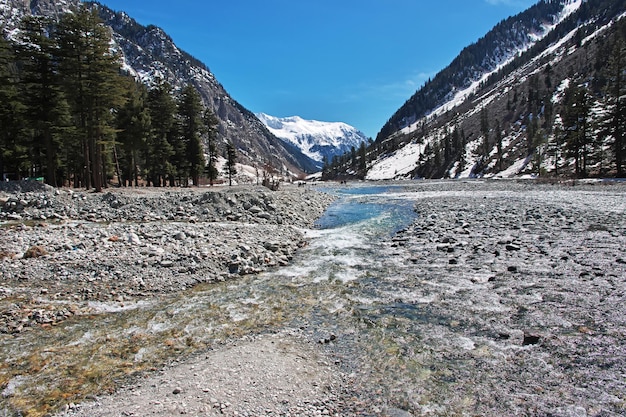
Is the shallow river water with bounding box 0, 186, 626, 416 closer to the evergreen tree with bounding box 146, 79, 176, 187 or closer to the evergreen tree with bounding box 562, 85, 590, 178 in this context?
the evergreen tree with bounding box 146, 79, 176, 187

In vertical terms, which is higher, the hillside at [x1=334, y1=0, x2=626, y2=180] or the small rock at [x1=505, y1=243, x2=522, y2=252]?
the hillside at [x1=334, y1=0, x2=626, y2=180]

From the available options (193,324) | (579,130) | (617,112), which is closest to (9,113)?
(193,324)

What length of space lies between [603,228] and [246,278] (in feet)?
56.3

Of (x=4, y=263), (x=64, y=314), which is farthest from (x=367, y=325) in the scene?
(x=4, y=263)

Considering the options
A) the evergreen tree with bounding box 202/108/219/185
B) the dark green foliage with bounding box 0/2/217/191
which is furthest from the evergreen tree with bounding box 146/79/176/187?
the dark green foliage with bounding box 0/2/217/191

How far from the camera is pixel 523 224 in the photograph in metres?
17.4

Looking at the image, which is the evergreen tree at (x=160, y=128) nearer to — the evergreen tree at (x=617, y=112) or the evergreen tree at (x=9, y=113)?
the evergreen tree at (x=9, y=113)

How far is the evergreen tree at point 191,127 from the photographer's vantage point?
4953cm

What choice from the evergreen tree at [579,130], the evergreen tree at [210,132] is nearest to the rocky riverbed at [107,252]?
the evergreen tree at [210,132]

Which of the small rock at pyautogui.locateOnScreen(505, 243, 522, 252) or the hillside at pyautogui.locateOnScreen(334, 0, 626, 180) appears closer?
the small rock at pyautogui.locateOnScreen(505, 243, 522, 252)

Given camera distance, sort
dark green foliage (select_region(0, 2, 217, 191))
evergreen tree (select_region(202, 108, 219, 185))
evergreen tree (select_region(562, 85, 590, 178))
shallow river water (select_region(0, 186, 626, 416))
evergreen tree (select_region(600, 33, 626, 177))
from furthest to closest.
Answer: evergreen tree (select_region(202, 108, 219, 185)), evergreen tree (select_region(562, 85, 590, 178)), evergreen tree (select_region(600, 33, 626, 177)), dark green foliage (select_region(0, 2, 217, 191)), shallow river water (select_region(0, 186, 626, 416))

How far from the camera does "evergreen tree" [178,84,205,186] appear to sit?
4953 cm

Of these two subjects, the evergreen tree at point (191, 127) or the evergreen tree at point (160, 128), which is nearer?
the evergreen tree at point (160, 128)

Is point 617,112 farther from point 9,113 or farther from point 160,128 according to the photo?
point 9,113
